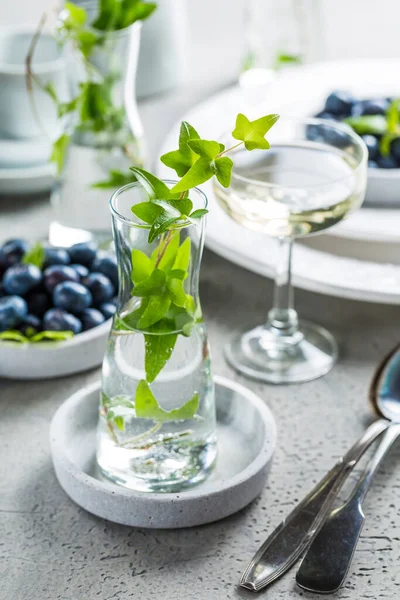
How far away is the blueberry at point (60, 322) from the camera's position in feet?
2.63

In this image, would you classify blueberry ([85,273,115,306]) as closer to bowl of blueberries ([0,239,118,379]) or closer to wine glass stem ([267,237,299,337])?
bowl of blueberries ([0,239,118,379])

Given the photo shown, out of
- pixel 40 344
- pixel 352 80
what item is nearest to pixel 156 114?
pixel 352 80

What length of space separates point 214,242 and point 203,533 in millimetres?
336

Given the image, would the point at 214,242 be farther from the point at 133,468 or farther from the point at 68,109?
the point at 133,468

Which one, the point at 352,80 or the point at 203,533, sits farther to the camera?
the point at 352,80

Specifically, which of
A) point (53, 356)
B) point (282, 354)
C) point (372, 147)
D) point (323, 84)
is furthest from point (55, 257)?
point (323, 84)

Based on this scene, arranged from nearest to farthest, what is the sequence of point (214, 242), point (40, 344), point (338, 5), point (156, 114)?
point (40, 344) → point (214, 242) → point (156, 114) → point (338, 5)

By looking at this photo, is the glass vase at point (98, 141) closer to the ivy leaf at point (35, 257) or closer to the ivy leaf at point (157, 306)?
the ivy leaf at point (35, 257)

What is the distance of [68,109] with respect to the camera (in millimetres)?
937

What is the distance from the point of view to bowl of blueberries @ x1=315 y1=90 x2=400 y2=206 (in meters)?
1.01

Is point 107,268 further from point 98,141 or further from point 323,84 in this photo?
point 323,84

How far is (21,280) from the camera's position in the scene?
32.8 inches

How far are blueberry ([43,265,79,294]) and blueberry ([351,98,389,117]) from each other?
1.59 ft

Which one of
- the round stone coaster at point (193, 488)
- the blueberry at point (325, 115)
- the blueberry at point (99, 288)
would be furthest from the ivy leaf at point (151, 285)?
the blueberry at point (325, 115)
